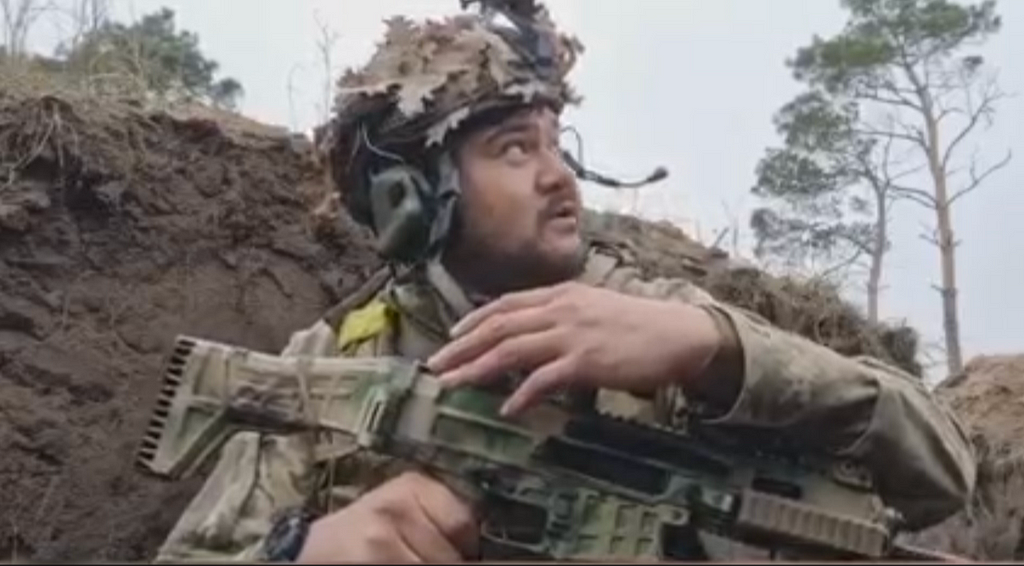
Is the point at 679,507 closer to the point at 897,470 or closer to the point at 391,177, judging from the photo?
the point at 897,470

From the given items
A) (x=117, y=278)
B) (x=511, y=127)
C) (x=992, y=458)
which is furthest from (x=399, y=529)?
(x=992, y=458)

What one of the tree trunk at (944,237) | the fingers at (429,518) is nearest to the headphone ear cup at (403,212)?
the fingers at (429,518)

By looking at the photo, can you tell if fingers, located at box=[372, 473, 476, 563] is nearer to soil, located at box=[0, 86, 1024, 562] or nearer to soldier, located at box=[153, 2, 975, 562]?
soldier, located at box=[153, 2, 975, 562]

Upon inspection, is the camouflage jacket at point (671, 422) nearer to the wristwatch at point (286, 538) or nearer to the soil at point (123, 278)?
the wristwatch at point (286, 538)

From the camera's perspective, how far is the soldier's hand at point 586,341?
143 centimetres

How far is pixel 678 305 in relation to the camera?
4.88ft

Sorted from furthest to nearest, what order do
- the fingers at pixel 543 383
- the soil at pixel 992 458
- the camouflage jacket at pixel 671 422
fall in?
the soil at pixel 992 458
the camouflage jacket at pixel 671 422
the fingers at pixel 543 383

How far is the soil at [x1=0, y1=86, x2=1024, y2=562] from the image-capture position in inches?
178

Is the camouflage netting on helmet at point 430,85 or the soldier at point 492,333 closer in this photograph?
the soldier at point 492,333

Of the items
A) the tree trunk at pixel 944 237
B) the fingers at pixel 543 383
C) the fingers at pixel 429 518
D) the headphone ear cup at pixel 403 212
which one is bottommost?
the fingers at pixel 429 518

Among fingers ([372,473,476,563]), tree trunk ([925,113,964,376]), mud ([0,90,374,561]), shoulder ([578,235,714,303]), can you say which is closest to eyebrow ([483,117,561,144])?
shoulder ([578,235,714,303])

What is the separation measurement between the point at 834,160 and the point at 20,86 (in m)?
8.28

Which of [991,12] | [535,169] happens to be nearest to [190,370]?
[535,169]

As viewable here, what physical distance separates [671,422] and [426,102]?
16.3 inches
